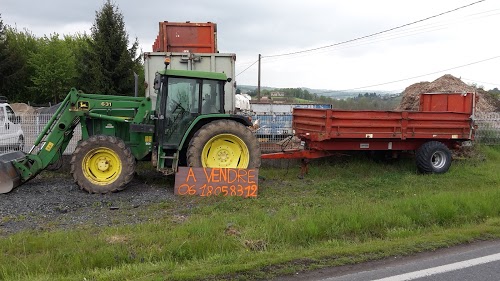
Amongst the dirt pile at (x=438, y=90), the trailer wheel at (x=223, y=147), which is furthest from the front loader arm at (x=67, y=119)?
the dirt pile at (x=438, y=90)

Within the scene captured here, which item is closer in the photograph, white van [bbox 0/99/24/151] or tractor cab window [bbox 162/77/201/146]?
tractor cab window [bbox 162/77/201/146]

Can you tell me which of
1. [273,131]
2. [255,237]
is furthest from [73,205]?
[273,131]

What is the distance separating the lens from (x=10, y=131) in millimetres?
12898

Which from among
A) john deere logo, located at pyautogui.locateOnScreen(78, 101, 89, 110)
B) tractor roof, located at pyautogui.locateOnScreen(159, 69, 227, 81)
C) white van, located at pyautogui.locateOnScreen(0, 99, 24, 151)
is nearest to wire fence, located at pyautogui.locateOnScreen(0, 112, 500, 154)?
white van, located at pyautogui.locateOnScreen(0, 99, 24, 151)

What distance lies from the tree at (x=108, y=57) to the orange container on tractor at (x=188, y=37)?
13.2 metres

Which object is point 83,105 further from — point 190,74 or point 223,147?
point 223,147

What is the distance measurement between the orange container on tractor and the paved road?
377 inches

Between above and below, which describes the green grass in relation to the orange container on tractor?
below

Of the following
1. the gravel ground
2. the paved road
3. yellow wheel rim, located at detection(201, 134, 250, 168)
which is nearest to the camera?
the paved road

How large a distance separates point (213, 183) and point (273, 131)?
5.19 metres

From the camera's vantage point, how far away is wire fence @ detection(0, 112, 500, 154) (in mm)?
12469

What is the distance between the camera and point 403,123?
37.0ft

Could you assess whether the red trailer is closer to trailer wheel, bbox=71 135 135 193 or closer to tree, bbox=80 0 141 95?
trailer wheel, bbox=71 135 135 193

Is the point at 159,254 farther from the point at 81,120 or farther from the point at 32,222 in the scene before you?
the point at 81,120
